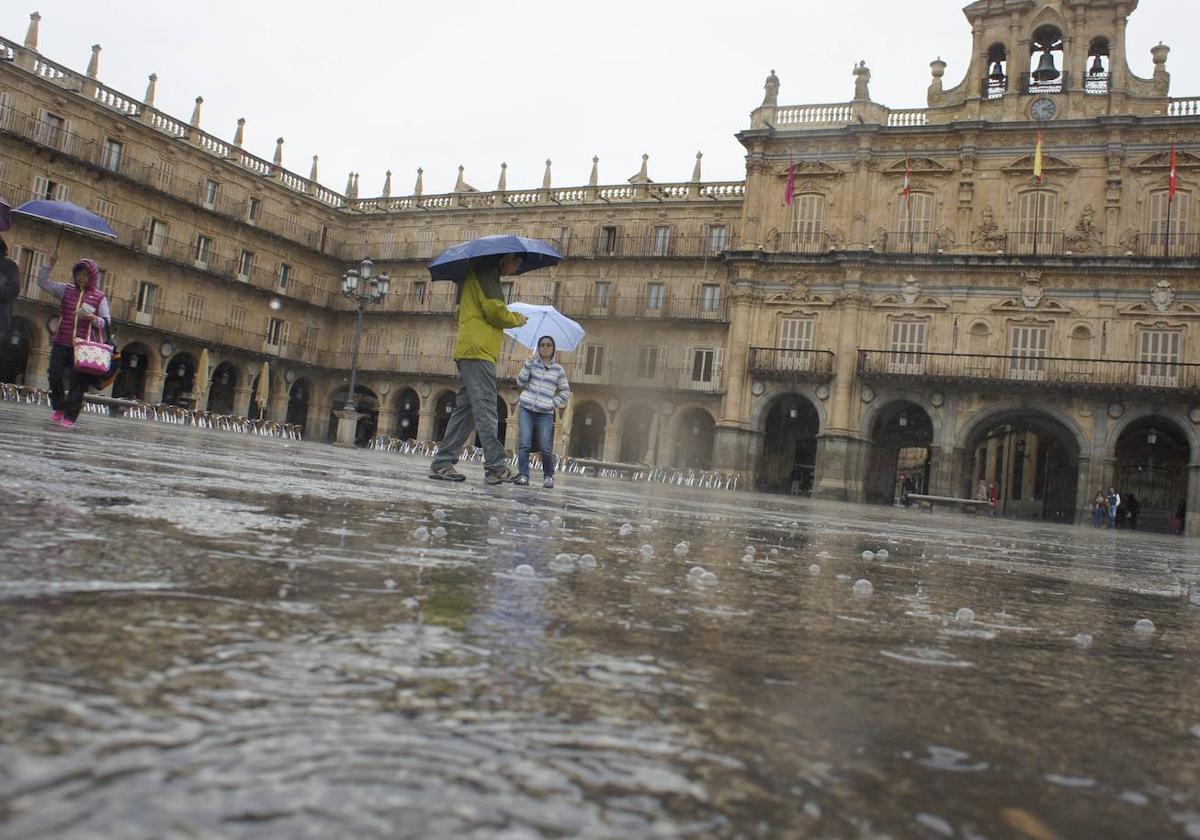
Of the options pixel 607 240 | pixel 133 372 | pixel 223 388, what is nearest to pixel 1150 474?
pixel 607 240

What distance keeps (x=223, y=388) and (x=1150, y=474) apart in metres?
33.8

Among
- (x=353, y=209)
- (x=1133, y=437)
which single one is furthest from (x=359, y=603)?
(x=353, y=209)

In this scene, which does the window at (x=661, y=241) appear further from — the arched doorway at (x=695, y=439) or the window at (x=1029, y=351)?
the window at (x=1029, y=351)

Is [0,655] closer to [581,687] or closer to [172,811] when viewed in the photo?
[172,811]

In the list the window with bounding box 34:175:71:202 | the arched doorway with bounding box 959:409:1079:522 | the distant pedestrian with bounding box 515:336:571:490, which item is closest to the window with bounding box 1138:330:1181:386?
the arched doorway with bounding box 959:409:1079:522

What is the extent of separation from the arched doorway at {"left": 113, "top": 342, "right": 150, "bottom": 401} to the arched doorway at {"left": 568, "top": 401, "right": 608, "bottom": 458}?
51.1ft

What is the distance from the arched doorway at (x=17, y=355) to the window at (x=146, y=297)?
3.77 metres

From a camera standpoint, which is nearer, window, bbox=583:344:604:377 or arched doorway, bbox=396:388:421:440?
window, bbox=583:344:604:377

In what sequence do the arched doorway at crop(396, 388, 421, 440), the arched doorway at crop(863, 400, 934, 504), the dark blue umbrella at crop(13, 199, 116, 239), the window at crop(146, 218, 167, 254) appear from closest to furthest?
1. the dark blue umbrella at crop(13, 199, 116, 239)
2. the arched doorway at crop(863, 400, 934, 504)
3. the window at crop(146, 218, 167, 254)
4. the arched doorway at crop(396, 388, 421, 440)

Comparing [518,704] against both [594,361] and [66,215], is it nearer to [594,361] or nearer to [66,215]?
[66,215]

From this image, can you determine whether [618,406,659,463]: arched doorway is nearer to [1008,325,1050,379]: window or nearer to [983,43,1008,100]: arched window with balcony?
[1008,325,1050,379]: window

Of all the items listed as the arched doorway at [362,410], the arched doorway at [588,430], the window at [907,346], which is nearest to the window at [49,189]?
the arched doorway at [362,410]

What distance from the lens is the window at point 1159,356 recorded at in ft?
82.6

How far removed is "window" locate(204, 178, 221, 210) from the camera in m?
34.8
